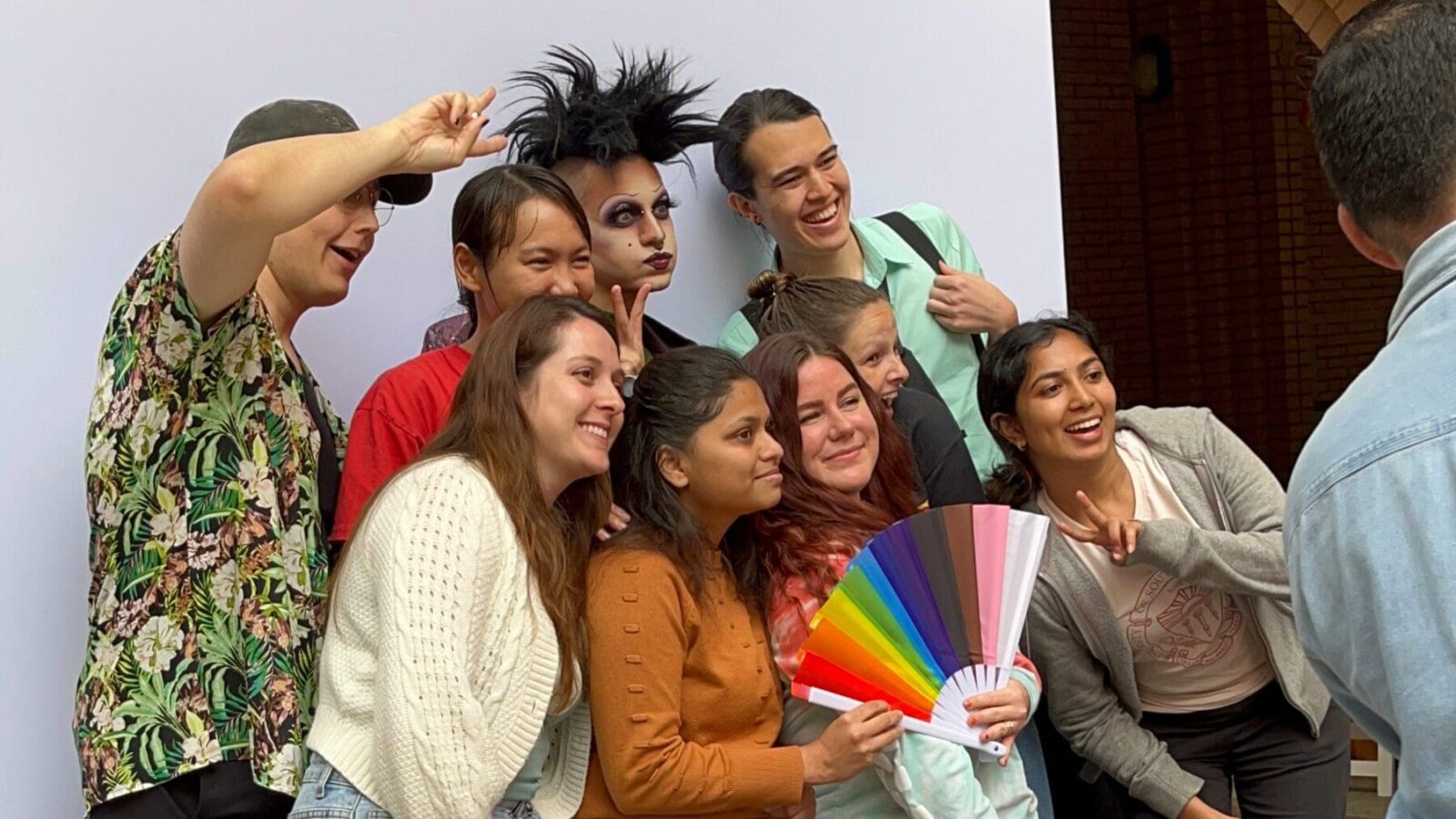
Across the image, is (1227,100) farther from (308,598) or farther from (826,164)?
(308,598)

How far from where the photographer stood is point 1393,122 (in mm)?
1624

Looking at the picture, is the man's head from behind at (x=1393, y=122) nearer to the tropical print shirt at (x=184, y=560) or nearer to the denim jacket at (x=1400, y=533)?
the denim jacket at (x=1400, y=533)

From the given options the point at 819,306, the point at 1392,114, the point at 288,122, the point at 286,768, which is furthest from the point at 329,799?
the point at 1392,114

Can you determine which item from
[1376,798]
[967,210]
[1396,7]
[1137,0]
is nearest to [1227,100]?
[1137,0]

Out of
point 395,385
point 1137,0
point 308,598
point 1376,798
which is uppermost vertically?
point 1137,0

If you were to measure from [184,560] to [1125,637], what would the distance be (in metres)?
1.90

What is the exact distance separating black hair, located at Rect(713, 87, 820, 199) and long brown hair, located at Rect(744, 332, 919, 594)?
77 centimetres

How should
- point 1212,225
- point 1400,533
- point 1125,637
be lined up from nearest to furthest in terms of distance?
point 1400,533, point 1125,637, point 1212,225

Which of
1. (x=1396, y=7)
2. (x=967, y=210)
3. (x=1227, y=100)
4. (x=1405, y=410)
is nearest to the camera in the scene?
(x=1405, y=410)

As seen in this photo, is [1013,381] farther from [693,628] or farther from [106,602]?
[106,602]

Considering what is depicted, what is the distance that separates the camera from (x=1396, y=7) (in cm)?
167

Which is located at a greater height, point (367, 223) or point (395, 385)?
point (367, 223)

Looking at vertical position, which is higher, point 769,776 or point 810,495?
point 810,495

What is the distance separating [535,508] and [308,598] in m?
0.41
